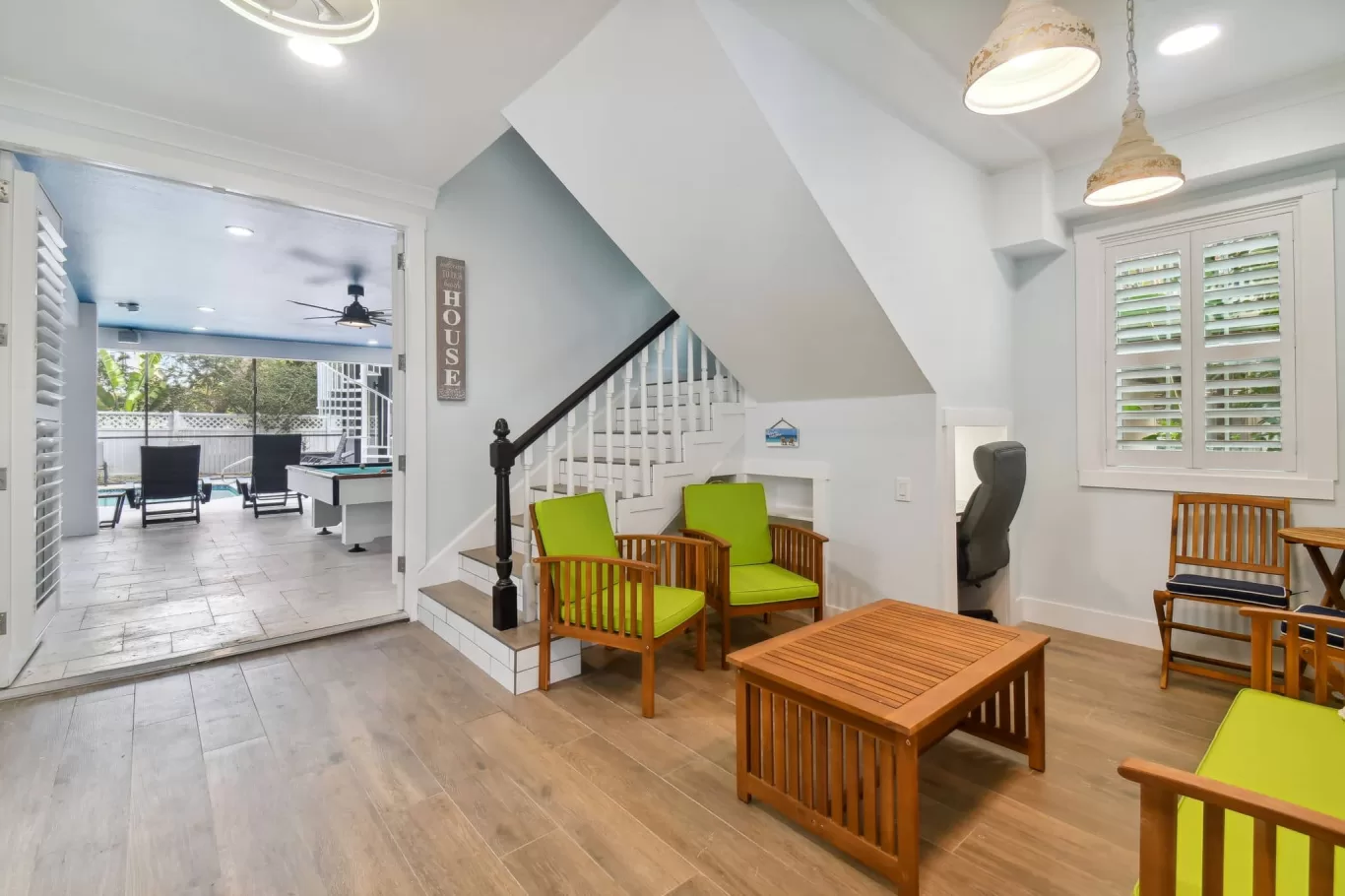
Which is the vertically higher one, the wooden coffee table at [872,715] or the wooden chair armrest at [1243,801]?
the wooden chair armrest at [1243,801]

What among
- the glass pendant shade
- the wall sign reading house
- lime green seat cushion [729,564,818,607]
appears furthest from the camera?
the wall sign reading house

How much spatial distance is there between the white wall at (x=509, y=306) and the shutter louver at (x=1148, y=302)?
3523 mm

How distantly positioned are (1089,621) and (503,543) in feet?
11.7

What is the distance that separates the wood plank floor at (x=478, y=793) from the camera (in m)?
1.62

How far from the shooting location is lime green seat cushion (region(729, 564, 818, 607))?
10.1 ft

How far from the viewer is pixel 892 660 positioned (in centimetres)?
195

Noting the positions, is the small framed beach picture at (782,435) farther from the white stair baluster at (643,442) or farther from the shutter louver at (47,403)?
the shutter louver at (47,403)

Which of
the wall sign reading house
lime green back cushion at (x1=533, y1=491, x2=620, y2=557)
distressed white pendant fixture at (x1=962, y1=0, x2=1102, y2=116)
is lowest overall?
lime green back cushion at (x1=533, y1=491, x2=620, y2=557)

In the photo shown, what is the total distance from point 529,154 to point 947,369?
3.24m

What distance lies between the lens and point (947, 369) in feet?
11.0

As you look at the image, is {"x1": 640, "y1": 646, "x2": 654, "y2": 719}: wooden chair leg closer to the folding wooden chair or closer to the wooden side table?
the folding wooden chair

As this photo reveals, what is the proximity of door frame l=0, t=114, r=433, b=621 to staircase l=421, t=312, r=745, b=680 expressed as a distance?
0.48 meters

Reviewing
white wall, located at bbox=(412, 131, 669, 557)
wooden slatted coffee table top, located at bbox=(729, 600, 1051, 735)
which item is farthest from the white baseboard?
white wall, located at bbox=(412, 131, 669, 557)

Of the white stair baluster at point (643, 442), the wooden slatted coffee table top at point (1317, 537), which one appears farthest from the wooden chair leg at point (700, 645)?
the wooden slatted coffee table top at point (1317, 537)
